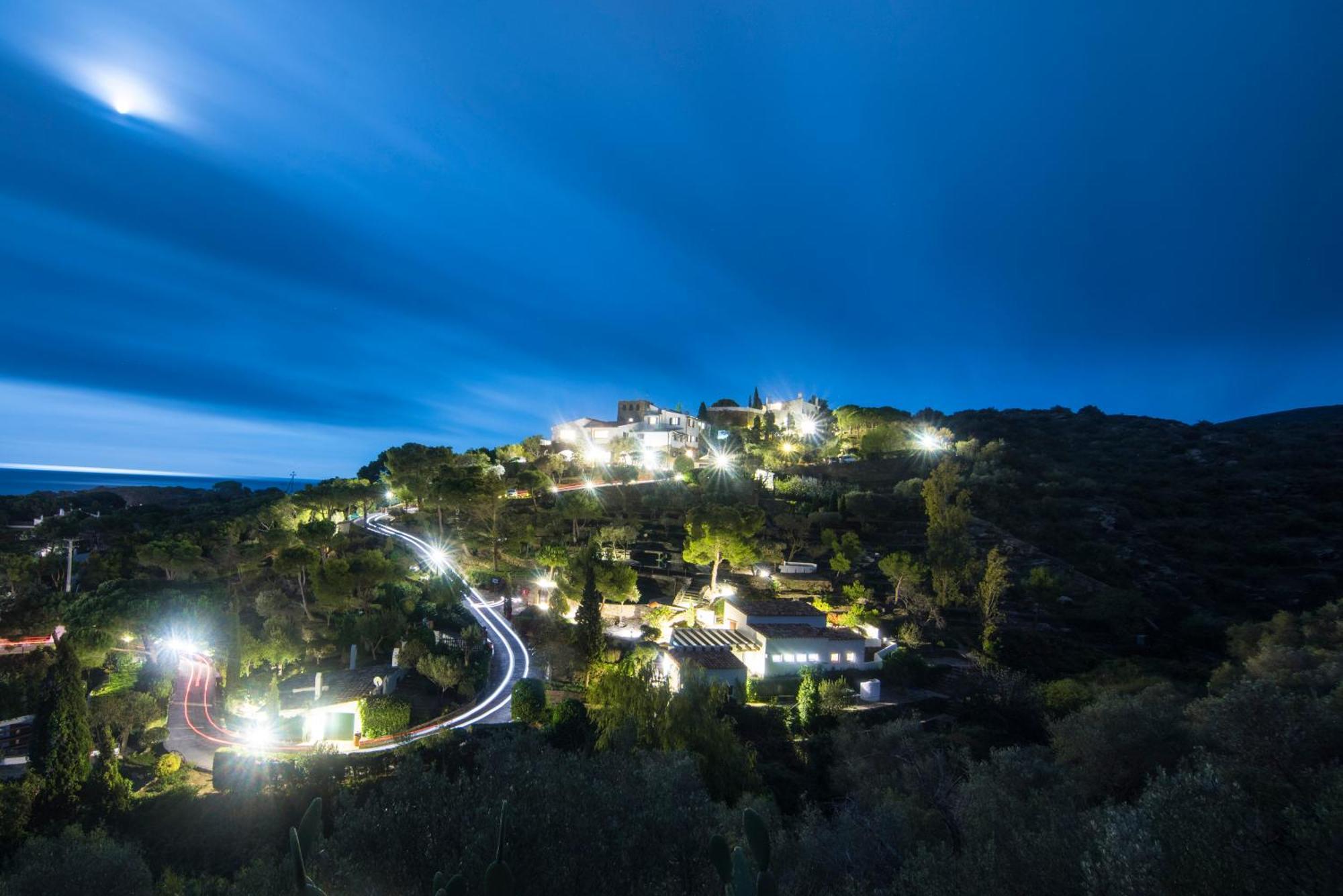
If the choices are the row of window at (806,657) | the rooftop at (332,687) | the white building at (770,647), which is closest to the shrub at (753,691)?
the white building at (770,647)

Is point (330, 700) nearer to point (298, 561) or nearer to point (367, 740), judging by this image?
point (367, 740)

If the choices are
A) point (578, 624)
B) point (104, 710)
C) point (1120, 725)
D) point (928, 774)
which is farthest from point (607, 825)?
point (104, 710)

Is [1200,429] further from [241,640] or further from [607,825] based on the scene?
[241,640]

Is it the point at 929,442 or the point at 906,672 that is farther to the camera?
the point at 929,442

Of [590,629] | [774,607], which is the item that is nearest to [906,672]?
[774,607]

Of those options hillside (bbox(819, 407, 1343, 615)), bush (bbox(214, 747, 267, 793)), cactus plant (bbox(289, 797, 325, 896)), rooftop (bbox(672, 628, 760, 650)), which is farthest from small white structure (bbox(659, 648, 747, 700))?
hillside (bbox(819, 407, 1343, 615))
